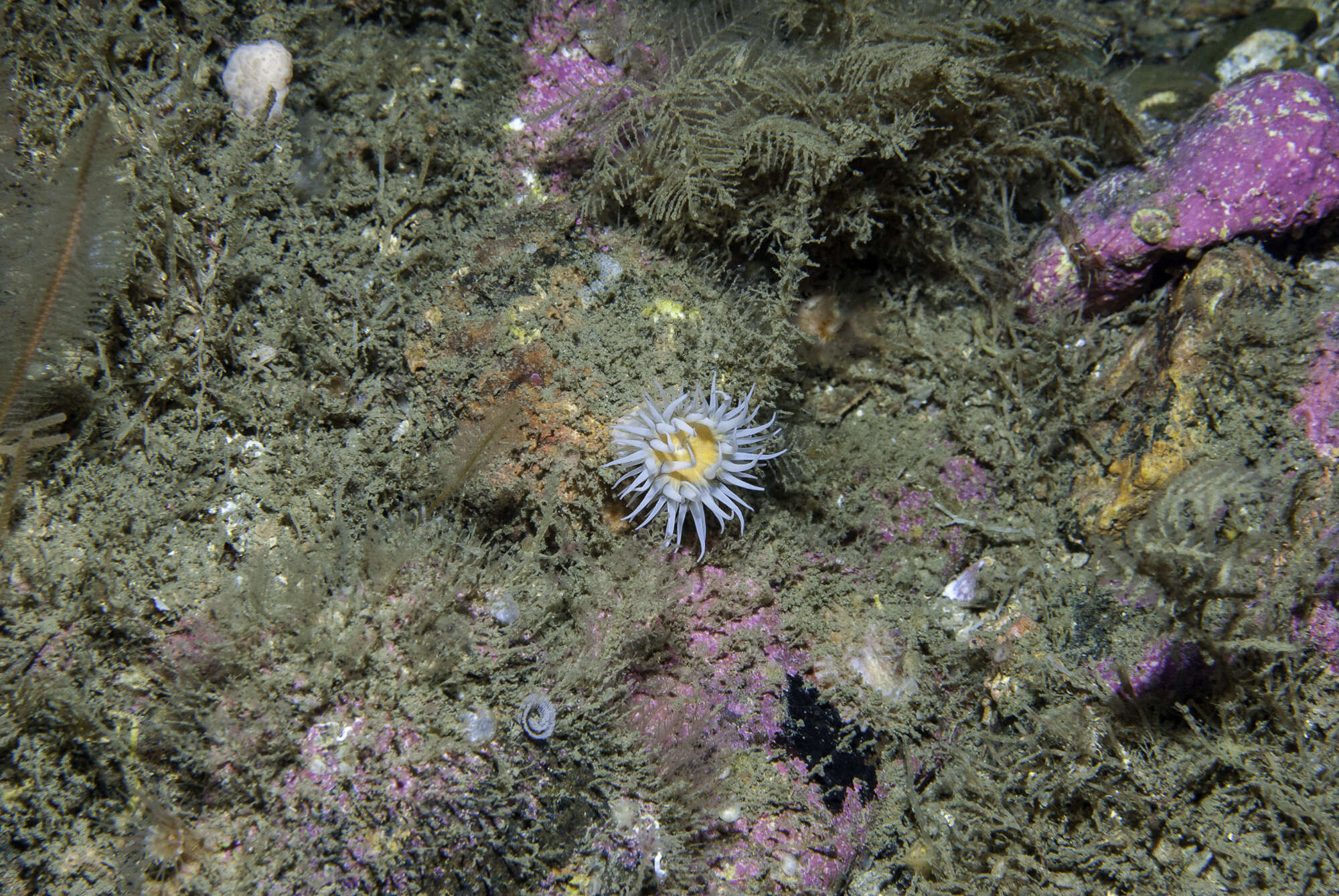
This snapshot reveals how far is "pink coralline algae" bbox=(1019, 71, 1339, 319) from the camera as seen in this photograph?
3.33 meters

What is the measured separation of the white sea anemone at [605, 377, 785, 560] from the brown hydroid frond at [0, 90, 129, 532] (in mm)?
2536

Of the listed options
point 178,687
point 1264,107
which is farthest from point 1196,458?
point 178,687

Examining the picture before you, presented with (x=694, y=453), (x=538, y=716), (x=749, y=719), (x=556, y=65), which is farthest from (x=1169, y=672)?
(x=556, y=65)

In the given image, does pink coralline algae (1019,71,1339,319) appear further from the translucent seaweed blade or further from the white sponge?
the translucent seaweed blade

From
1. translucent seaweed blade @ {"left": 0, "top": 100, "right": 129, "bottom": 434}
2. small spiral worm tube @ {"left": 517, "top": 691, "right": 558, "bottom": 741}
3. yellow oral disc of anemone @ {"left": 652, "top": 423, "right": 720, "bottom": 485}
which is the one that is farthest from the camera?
yellow oral disc of anemone @ {"left": 652, "top": 423, "right": 720, "bottom": 485}

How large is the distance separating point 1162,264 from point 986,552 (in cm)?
189

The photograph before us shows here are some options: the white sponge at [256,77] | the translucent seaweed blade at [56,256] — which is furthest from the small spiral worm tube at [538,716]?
the white sponge at [256,77]

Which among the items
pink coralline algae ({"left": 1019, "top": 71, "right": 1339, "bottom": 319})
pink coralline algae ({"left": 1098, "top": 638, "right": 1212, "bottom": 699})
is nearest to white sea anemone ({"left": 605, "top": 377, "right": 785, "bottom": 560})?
pink coralline algae ({"left": 1098, "top": 638, "right": 1212, "bottom": 699})

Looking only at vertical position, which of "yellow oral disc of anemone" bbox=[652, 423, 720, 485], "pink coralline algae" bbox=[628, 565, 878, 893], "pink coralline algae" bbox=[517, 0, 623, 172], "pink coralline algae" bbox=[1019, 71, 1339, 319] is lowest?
"pink coralline algae" bbox=[628, 565, 878, 893]

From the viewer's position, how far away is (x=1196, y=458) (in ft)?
10.3

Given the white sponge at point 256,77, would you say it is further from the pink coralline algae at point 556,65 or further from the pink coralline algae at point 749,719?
the pink coralline algae at point 749,719

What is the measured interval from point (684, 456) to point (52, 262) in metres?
3.07

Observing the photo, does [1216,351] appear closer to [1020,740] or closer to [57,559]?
[1020,740]

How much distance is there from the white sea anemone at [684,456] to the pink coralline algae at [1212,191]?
2.17m
